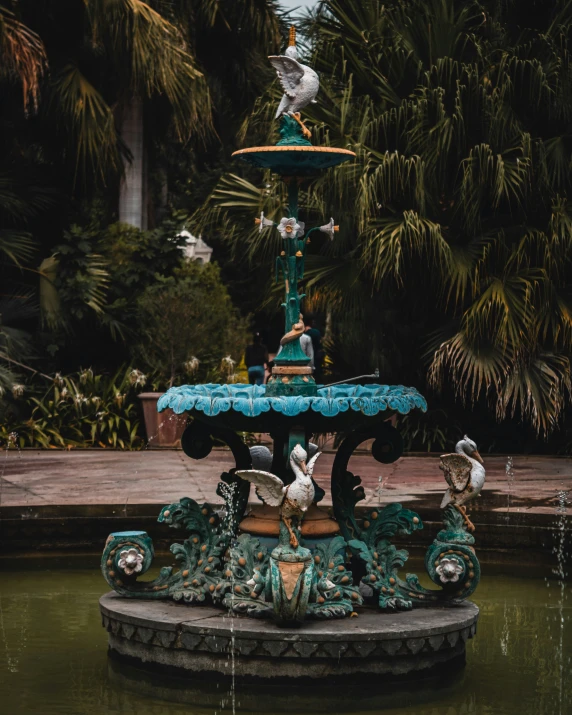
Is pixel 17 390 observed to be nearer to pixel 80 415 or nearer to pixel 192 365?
pixel 80 415

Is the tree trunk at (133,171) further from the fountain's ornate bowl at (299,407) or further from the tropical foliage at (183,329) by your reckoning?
the fountain's ornate bowl at (299,407)

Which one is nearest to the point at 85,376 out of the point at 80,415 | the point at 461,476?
the point at 80,415

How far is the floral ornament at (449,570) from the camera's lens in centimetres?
771

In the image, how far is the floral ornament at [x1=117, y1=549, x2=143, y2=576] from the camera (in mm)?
7730


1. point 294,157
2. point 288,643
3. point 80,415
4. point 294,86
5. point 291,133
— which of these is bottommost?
point 288,643

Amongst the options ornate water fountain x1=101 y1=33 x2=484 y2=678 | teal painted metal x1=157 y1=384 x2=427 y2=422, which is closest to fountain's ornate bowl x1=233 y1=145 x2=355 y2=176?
ornate water fountain x1=101 y1=33 x2=484 y2=678

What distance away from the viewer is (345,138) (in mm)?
15547

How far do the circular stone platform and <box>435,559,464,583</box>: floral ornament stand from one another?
204 mm

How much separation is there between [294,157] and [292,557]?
2266mm

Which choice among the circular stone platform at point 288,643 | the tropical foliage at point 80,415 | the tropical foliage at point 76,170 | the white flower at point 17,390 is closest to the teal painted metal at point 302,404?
the circular stone platform at point 288,643

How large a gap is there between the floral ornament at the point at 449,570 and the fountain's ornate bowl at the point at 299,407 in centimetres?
86

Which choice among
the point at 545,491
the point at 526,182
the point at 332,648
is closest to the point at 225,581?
the point at 332,648

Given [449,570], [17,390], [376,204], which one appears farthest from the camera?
[17,390]

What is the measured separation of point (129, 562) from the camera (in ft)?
25.3
